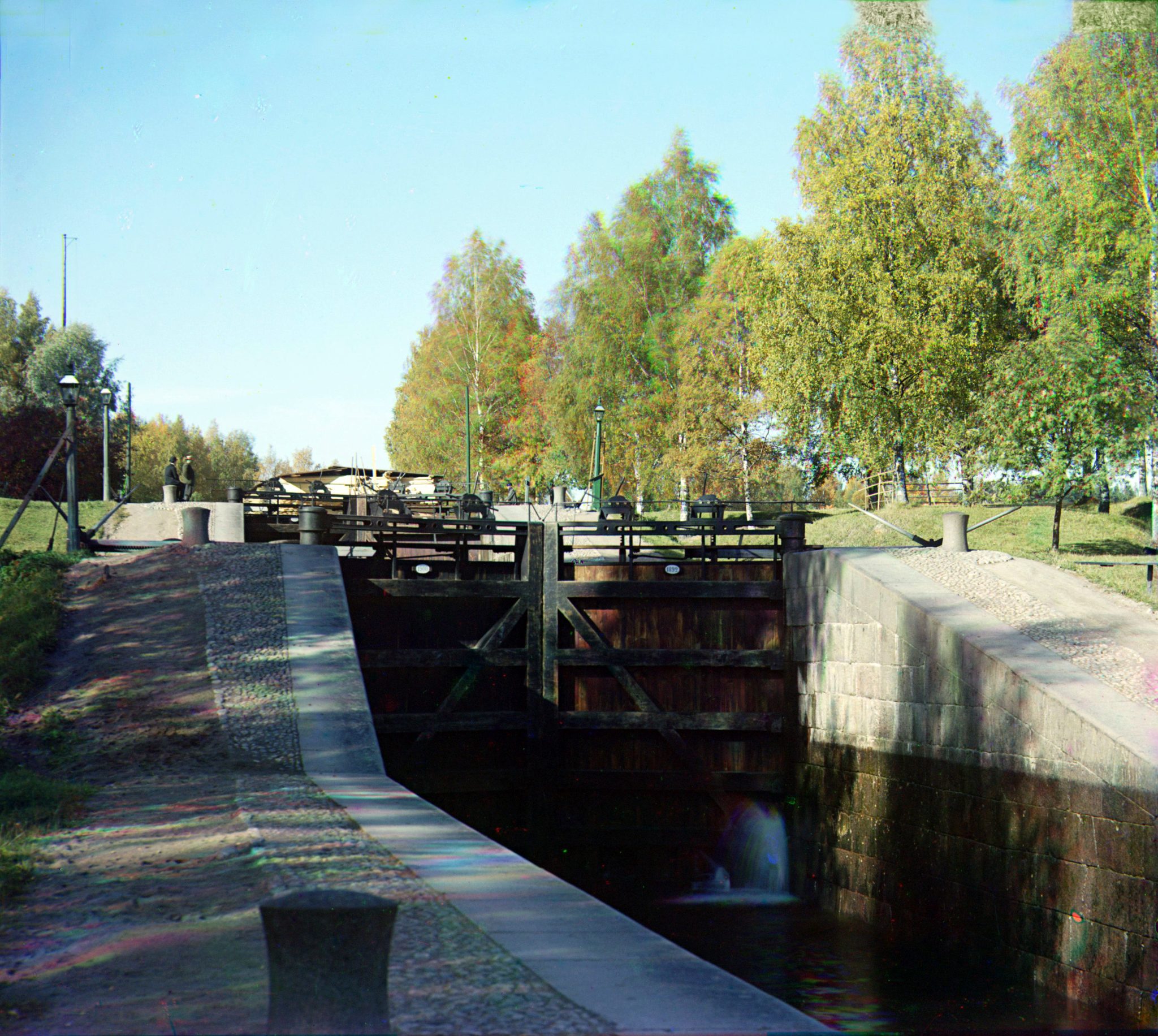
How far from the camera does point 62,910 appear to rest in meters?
5.60

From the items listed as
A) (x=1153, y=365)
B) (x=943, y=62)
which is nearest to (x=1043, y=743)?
(x=1153, y=365)

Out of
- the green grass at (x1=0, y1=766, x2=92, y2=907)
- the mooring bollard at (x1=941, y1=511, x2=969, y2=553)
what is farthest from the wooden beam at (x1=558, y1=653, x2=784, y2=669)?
the green grass at (x1=0, y1=766, x2=92, y2=907)

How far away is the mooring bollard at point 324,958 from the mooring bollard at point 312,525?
455 inches

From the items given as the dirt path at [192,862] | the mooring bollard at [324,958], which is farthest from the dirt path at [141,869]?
the mooring bollard at [324,958]

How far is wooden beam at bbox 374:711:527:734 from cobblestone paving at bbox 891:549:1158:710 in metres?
5.23

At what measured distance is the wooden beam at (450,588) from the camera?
14125mm

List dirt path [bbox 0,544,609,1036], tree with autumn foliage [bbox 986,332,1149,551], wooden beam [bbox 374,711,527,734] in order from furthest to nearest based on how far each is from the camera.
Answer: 1. tree with autumn foliage [bbox 986,332,1149,551]
2. wooden beam [bbox 374,711,527,734]
3. dirt path [bbox 0,544,609,1036]

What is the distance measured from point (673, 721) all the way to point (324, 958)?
10851mm

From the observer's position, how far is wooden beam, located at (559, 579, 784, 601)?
14211mm

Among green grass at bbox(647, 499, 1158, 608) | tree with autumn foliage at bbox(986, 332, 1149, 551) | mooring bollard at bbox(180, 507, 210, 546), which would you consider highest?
tree with autumn foliage at bbox(986, 332, 1149, 551)

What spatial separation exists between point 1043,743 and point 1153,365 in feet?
44.8

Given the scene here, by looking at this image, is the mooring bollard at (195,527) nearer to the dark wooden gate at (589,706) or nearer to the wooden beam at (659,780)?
the dark wooden gate at (589,706)

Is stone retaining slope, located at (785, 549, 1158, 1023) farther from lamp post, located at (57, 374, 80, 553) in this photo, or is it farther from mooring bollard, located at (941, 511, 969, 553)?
lamp post, located at (57, 374, 80, 553)

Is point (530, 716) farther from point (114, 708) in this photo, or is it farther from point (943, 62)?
point (943, 62)
